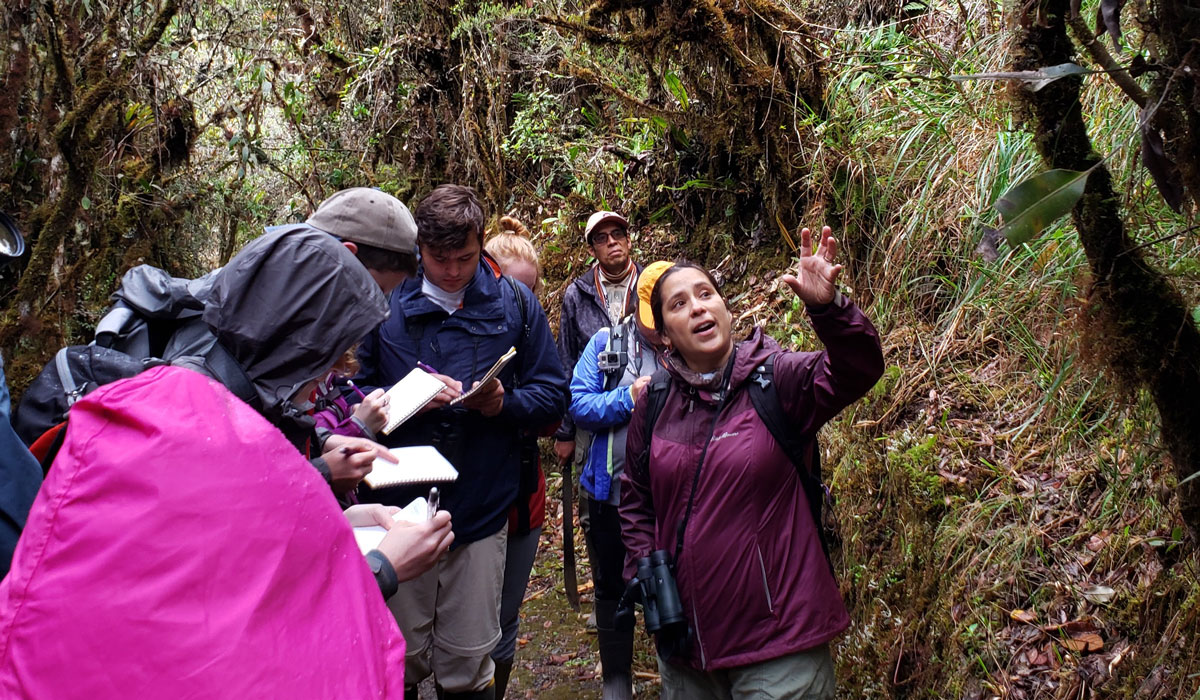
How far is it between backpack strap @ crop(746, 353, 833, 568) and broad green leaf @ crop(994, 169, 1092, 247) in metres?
1.33

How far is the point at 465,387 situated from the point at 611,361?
34.3 inches

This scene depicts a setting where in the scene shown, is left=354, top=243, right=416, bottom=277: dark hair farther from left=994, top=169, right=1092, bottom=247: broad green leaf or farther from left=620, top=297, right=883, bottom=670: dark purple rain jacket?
left=994, top=169, right=1092, bottom=247: broad green leaf

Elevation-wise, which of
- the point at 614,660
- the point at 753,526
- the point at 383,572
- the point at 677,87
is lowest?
the point at 614,660

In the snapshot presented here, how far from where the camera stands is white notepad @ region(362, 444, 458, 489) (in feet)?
9.58

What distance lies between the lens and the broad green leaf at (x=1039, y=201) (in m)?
1.53

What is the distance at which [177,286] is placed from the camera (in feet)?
7.03

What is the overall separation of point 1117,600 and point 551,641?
3.47m

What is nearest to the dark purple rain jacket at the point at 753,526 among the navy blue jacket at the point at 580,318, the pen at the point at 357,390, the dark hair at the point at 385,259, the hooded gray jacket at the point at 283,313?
the dark hair at the point at 385,259

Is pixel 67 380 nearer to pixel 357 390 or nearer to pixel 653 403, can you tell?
pixel 357 390

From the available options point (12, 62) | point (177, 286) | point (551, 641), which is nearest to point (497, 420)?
point (177, 286)

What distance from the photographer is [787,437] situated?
2.81 meters

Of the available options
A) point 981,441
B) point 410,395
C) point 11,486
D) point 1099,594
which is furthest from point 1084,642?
point 11,486

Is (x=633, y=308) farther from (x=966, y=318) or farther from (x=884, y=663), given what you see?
(x=884, y=663)

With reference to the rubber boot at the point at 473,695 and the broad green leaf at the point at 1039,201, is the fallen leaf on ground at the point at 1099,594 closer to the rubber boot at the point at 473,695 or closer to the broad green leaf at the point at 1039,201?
the broad green leaf at the point at 1039,201
